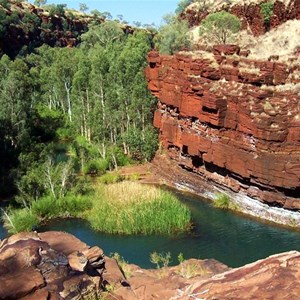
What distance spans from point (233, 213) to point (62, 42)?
73.4 meters

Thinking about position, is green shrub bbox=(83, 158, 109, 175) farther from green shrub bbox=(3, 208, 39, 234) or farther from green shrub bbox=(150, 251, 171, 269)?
green shrub bbox=(150, 251, 171, 269)

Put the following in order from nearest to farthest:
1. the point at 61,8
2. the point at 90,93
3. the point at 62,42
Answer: the point at 90,93, the point at 62,42, the point at 61,8

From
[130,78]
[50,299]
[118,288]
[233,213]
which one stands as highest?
[130,78]

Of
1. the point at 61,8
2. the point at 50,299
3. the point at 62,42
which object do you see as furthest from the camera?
the point at 61,8

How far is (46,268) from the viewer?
10.6 metres

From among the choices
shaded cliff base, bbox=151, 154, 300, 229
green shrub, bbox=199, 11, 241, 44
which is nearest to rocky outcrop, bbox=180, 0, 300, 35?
green shrub, bbox=199, 11, 241, 44

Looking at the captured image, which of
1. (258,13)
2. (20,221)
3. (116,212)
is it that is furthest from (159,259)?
(258,13)

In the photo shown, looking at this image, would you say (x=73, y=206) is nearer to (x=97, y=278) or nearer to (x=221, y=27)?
(x=97, y=278)

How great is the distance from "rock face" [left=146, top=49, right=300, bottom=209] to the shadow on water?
8.97 ft

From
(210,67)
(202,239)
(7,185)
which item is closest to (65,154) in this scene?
(7,185)

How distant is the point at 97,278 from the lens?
11289 millimetres

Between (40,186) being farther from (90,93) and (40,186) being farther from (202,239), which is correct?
(90,93)

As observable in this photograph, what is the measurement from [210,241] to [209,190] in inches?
328

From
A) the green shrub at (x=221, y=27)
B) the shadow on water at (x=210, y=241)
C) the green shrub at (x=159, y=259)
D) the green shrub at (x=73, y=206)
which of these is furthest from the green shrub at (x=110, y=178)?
the green shrub at (x=221, y=27)
